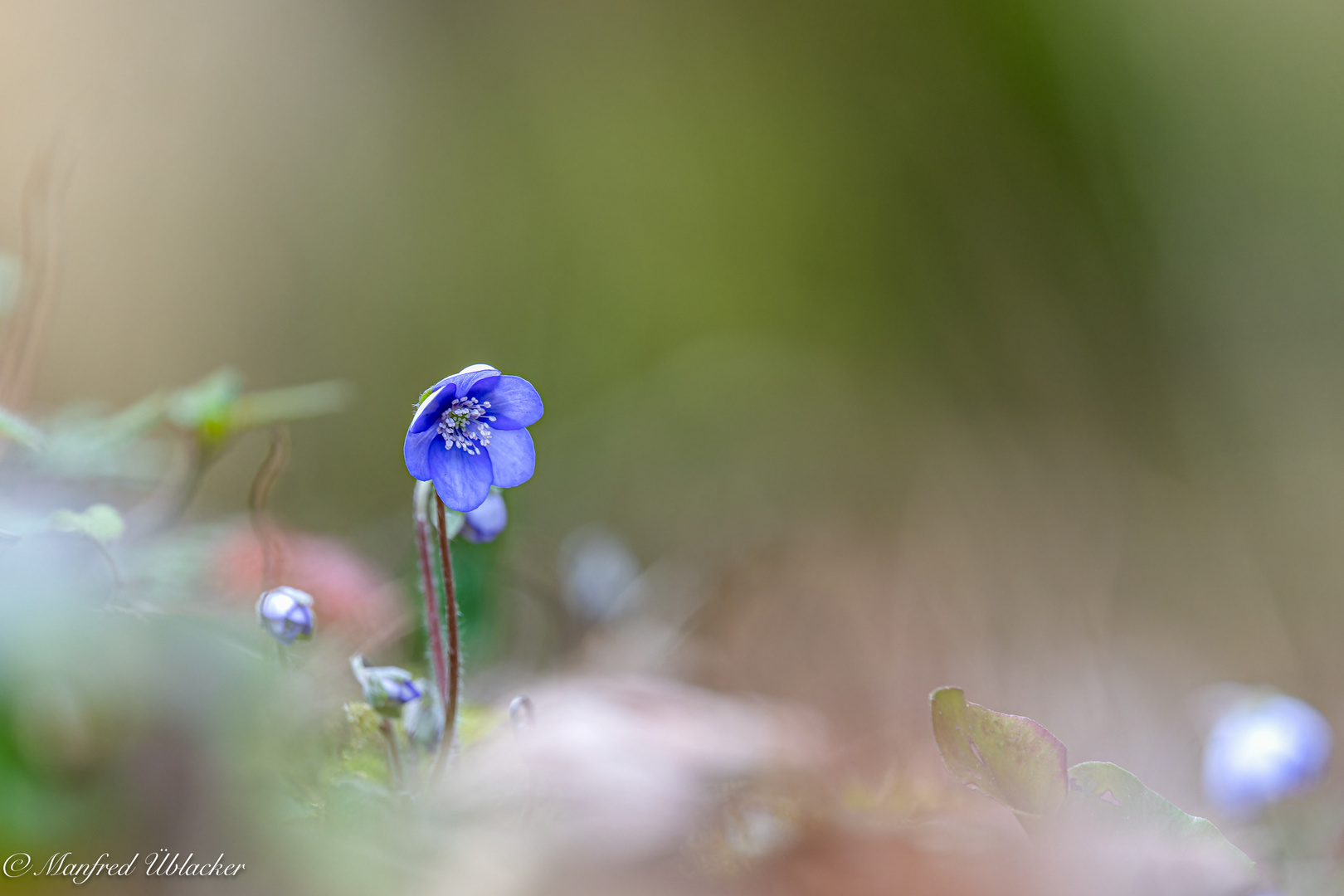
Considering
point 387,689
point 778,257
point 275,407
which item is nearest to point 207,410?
point 275,407

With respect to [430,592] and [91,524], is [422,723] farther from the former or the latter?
[91,524]

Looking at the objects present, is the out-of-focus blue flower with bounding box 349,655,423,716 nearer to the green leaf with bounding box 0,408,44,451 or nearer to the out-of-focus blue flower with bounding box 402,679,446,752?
the out-of-focus blue flower with bounding box 402,679,446,752

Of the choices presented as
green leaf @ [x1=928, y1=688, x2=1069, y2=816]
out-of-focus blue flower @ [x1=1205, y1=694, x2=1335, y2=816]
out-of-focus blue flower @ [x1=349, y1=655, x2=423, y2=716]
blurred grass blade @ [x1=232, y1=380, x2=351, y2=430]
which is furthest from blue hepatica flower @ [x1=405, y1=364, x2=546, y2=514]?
out-of-focus blue flower @ [x1=1205, y1=694, x2=1335, y2=816]

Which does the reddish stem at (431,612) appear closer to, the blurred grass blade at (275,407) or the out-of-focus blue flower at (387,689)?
the out-of-focus blue flower at (387,689)

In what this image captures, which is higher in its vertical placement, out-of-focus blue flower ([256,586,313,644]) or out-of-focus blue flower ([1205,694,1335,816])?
out-of-focus blue flower ([1205,694,1335,816])

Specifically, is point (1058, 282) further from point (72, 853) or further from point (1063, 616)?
point (72, 853)

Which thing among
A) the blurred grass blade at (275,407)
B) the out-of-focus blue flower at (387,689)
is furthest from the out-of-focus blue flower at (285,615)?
the blurred grass blade at (275,407)

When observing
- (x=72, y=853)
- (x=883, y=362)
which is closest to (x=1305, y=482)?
(x=883, y=362)
